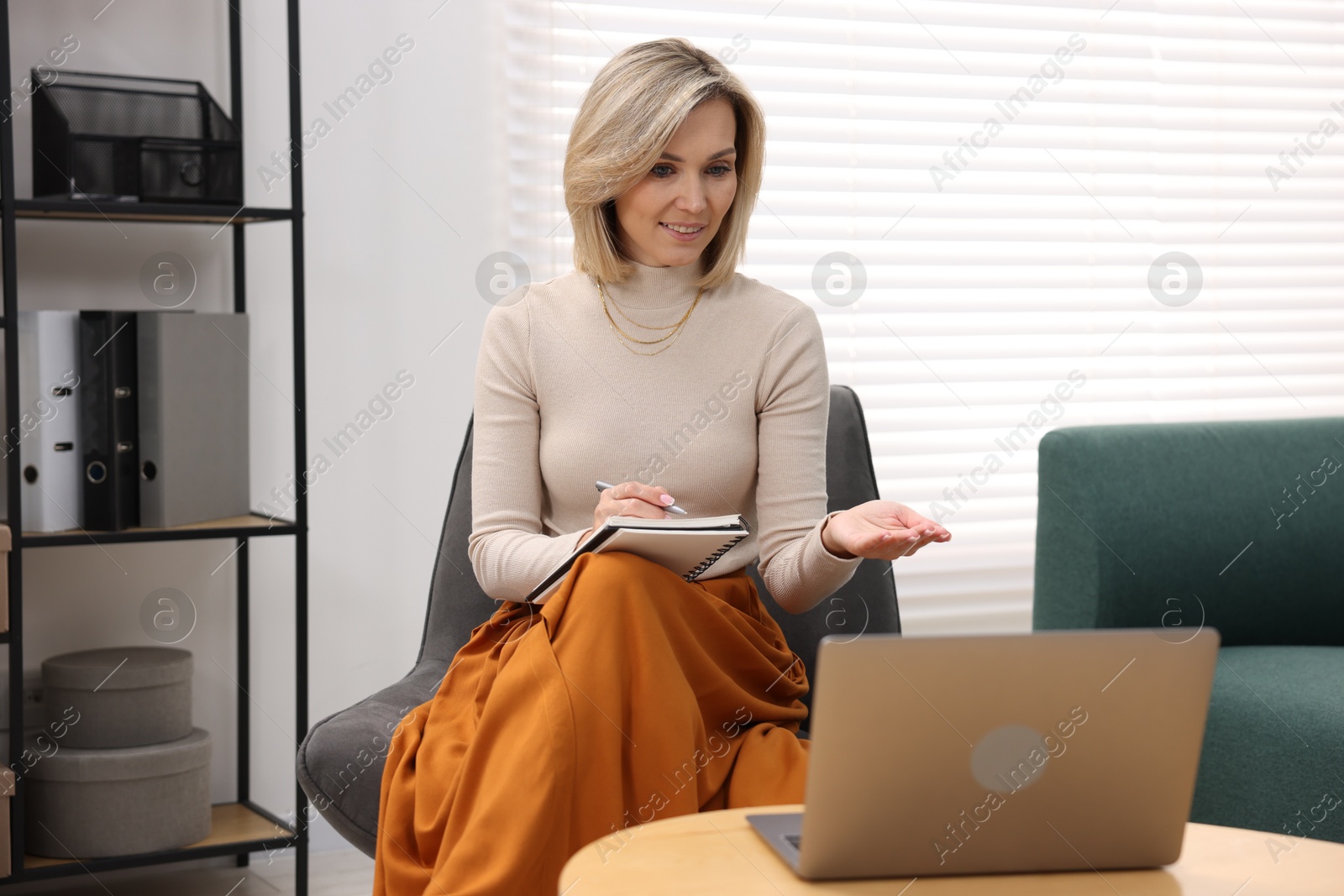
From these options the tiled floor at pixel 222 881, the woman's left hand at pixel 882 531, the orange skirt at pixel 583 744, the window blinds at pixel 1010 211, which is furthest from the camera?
the window blinds at pixel 1010 211

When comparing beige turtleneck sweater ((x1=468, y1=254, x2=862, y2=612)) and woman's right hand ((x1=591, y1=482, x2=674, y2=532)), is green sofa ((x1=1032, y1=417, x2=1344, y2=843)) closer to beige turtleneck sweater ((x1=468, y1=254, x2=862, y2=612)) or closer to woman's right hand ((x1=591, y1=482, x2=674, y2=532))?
beige turtleneck sweater ((x1=468, y1=254, x2=862, y2=612))

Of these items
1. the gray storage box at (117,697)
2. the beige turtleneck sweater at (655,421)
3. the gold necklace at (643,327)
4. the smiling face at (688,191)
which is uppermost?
the smiling face at (688,191)

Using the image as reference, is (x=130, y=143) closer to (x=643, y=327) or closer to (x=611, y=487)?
(x=643, y=327)

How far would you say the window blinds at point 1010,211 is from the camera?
8.02 feet

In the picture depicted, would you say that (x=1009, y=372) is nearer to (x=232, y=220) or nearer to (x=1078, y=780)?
(x=232, y=220)

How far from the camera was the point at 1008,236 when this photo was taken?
2633 millimetres

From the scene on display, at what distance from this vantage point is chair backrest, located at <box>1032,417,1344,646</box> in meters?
1.98

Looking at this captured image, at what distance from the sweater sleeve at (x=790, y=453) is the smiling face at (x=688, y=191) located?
0.17 m

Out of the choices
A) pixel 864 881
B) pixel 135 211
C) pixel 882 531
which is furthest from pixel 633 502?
pixel 135 211

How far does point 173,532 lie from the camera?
6.19 ft

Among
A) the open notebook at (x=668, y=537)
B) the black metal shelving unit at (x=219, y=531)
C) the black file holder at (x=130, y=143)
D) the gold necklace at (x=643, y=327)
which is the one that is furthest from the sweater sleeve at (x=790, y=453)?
the black file holder at (x=130, y=143)

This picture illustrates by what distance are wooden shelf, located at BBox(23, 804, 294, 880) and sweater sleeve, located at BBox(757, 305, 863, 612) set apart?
1001mm

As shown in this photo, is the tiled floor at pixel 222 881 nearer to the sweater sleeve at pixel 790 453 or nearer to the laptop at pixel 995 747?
the sweater sleeve at pixel 790 453

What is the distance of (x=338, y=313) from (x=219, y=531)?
1.69ft
